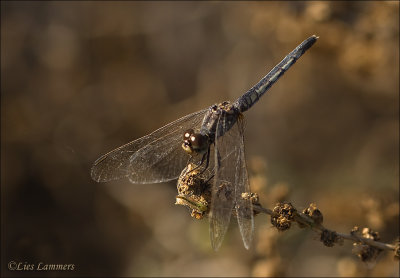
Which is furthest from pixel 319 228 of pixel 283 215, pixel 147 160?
pixel 147 160

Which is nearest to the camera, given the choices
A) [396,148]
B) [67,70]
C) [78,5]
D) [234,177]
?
[234,177]

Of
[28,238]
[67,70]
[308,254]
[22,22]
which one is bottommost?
[28,238]

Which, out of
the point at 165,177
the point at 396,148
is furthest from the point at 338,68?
the point at 165,177

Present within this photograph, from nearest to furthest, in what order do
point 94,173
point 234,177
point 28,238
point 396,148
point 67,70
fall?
1. point 234,177
2. point 94,173
3. point 28,238
4. point 396,148
5. point 67,70

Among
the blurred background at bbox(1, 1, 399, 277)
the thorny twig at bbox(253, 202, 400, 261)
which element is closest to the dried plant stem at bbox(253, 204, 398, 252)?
the thorny twig at bbox(253, 202, 400, 261)

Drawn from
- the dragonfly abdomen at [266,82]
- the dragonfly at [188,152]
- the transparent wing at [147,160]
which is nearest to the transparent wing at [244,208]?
the dragonfly at [188,152]

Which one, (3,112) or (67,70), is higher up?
(67,70)

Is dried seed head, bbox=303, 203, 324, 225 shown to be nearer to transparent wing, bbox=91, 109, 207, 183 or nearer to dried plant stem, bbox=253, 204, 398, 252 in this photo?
dried plant stem, bbox=253, 204, 398, 252

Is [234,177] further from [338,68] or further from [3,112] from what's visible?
[3,112]

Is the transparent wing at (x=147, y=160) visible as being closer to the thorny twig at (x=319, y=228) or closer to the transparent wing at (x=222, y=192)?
the transparent wing at (x=222, y=192)
